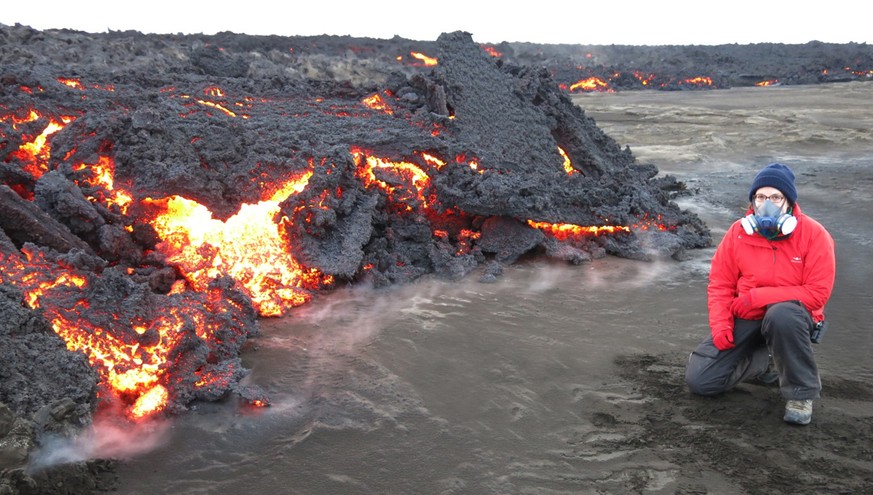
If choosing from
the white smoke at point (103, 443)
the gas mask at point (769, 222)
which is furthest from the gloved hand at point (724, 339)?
the white smoke at point (103, 443)

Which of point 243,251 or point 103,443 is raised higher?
Result: point 243,251

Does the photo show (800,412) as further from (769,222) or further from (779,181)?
(779,181)

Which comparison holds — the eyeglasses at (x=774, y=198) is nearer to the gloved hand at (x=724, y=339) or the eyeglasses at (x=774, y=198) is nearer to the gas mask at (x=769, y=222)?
the gas mask at (x=769, y=222)

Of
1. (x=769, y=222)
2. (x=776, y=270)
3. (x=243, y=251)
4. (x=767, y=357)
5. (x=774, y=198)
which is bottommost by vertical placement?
(x=767, y=357)

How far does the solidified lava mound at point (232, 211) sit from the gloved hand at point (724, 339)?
2463mm

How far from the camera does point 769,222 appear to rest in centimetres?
327

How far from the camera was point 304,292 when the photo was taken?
5.07 m

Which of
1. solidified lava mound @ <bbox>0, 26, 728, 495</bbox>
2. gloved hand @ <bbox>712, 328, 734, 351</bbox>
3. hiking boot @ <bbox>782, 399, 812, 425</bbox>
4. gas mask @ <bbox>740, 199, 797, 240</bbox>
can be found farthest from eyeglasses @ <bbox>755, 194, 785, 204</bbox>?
solidified lava mound @ <bbox>0, 26, 728, 495</bbox>

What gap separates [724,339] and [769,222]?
0.69m

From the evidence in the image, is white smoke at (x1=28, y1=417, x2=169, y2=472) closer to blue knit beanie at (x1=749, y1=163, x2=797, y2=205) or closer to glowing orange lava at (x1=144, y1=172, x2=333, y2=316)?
glowing orange lava at (x1=144, y1=172, x2=333, y2=316)

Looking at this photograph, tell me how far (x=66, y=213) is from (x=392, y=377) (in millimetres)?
2843

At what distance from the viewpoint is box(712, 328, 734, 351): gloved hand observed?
136 inches

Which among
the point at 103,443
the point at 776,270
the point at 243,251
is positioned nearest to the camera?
the point at 103,443

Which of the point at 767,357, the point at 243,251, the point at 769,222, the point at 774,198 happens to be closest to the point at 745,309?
the point at 767,357
